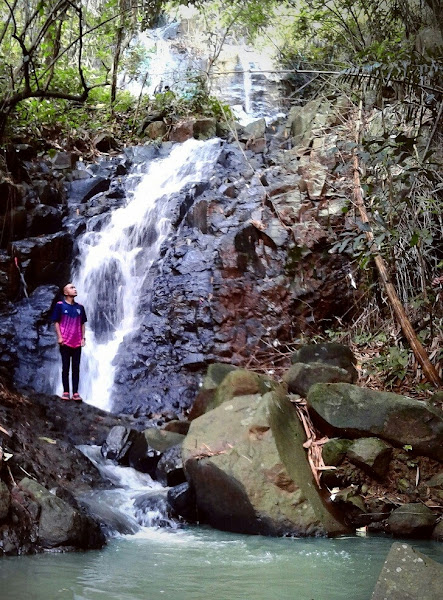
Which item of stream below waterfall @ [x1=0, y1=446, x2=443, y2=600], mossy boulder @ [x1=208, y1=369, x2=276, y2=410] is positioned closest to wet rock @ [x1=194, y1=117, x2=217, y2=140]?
mossy boulder @ [x1=208, y1=369, x2=276, y2=410]

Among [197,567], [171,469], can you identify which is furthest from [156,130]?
[197,567]

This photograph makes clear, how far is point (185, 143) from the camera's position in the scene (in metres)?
14.2

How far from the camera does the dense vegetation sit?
17.5 ft

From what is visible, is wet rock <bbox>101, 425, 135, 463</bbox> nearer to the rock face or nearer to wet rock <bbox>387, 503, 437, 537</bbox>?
the rock face

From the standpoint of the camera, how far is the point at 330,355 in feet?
24.6

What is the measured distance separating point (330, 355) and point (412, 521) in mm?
2623

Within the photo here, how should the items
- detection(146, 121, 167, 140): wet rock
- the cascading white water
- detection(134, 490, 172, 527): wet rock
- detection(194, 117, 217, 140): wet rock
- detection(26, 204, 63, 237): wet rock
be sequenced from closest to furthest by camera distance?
detection(134, 490, 172, 527): wet rock → the cascading white water → detection(26, 204, 63, 237): wet rock → detection(194, 117, 217, 140): wet rock → detection(146, 121, 167, 140): wet rock

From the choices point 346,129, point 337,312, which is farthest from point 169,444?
point 346,129

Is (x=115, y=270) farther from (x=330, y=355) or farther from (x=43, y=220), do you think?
(x=330, y=355)

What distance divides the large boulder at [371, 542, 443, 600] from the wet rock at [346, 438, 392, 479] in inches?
101

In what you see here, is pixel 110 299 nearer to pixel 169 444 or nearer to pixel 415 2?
pixel 169 444

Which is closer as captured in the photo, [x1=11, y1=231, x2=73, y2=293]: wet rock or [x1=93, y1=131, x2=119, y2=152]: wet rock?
[x1=11, y1=231, x2=73, y2=293]: wet rock

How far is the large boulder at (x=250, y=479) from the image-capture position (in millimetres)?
5109

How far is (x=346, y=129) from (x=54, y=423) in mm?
6438
